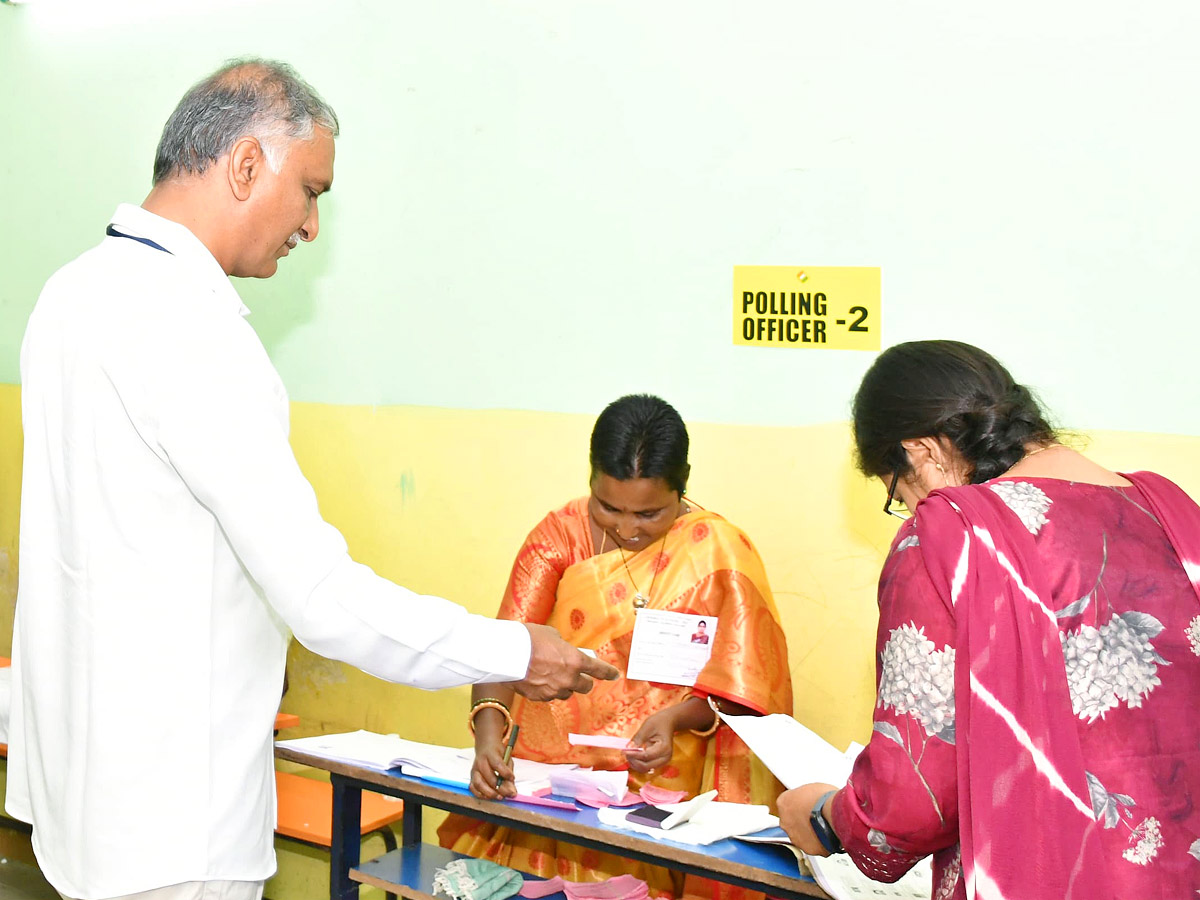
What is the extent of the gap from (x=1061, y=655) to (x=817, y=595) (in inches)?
77.1

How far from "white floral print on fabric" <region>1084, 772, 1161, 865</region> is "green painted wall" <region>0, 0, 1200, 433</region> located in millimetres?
1743

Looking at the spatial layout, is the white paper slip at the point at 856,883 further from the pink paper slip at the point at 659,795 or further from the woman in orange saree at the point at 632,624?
the woman in orange saree at the point at 632,624

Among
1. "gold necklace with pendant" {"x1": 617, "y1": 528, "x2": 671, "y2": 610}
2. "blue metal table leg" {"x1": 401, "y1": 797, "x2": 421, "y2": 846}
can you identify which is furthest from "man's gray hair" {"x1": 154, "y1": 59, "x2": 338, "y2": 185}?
"blue metal table leg" {"x1": 401, "y1": 797, "x2": 421, "y2": 846}

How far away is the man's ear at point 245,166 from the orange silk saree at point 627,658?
61.3 inches

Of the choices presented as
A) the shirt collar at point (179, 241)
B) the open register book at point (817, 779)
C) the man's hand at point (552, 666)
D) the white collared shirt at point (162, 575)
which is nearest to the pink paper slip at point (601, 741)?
the open register book at point (817, 779)

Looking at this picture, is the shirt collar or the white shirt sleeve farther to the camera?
the shirt collar

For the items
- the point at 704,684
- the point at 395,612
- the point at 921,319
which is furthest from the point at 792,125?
the point at 395,612

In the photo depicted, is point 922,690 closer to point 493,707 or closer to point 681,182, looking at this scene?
point 493,707

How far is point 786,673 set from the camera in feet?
9.71

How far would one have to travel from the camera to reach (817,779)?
2.03 m

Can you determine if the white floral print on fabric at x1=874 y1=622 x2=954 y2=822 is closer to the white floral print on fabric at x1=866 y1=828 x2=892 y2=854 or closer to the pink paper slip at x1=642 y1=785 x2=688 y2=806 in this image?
the white floral print on fabric at x1=866 y1=828 x2=892 y2=854

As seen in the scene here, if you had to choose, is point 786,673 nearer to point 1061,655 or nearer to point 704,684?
point 704,684

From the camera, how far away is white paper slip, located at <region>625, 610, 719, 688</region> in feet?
9.31

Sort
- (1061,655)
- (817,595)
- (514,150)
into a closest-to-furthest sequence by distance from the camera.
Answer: (1061,655), (817,595), (514,150)
